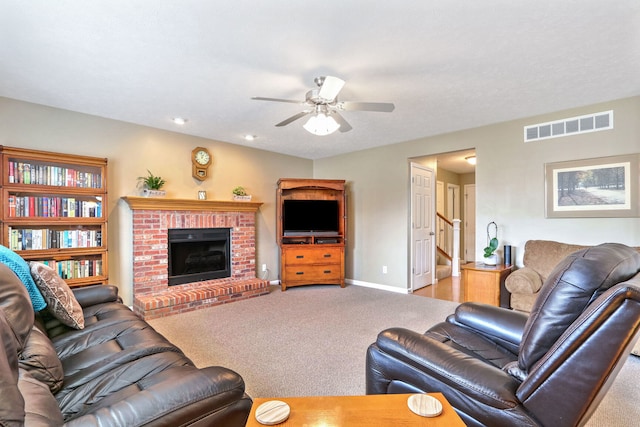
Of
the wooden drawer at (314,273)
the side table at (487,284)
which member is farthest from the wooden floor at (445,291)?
the wooden drawer at (314,273)

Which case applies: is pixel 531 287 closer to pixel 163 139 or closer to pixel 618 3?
pixel 618 3

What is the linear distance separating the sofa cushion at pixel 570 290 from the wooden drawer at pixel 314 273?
4017 millimetres

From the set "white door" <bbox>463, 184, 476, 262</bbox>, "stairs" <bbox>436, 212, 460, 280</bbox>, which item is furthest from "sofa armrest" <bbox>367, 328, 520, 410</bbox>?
"white door" <bbox>463, 184, 476, 262</bbox>

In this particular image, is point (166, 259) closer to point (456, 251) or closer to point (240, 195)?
point (240, 195)

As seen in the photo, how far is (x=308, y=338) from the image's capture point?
2.93 m

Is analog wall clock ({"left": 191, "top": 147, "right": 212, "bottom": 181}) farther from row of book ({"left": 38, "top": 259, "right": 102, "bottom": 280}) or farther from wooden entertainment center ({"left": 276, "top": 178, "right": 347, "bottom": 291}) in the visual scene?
row of book ({"left": 38, "top": 259, "right": 102, "bottom": 280})

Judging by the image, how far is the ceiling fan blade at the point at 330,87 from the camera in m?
2.16

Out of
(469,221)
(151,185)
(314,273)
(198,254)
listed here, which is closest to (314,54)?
(151,185)

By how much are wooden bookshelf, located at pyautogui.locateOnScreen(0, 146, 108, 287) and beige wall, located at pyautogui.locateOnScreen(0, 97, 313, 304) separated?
199mm

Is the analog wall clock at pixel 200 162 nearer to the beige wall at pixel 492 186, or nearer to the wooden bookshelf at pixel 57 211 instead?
the wooden bookshelf at pixel 57 211

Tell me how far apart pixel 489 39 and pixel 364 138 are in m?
2.55

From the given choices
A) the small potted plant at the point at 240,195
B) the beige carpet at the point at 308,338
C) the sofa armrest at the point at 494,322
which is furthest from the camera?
the small potted plant at the point at 240,195

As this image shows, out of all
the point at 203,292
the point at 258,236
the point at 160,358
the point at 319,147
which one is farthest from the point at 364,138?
the point at 160,358

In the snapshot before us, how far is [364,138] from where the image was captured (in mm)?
4562
